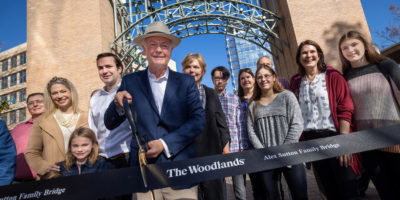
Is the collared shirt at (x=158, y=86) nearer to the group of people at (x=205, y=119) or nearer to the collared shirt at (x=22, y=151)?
the group of people at (x=205, y=119)

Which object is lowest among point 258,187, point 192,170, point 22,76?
point 258,187

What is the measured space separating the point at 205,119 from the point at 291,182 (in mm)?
1108

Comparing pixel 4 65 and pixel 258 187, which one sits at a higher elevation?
pixel 4 65

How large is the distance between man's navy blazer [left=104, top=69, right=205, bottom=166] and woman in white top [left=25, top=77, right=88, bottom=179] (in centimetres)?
128

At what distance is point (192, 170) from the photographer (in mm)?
1416

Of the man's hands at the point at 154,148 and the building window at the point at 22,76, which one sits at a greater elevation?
the building window at the point at 22,76

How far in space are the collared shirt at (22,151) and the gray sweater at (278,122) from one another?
3.02 m

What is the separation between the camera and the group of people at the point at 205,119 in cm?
160

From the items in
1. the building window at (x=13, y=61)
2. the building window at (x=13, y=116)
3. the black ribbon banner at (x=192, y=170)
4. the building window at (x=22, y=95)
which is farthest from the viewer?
the building window at (x=13, y=61)

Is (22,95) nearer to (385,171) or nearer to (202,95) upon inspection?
(202,95)

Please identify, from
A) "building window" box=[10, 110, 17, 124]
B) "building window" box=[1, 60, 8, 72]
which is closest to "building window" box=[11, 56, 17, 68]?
"building window" box=[1, 60, 8, 72]

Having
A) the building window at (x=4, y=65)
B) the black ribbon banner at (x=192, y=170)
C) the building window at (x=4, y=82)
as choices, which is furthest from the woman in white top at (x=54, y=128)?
the building window at (x=4, y=65)

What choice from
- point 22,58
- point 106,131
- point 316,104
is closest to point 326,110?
point 316,104

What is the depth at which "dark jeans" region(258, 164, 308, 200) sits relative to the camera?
2252 mm
